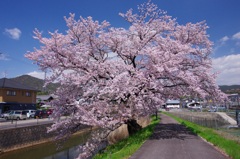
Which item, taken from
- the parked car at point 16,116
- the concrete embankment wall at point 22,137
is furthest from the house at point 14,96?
the concrete embankment wall at point 22,137

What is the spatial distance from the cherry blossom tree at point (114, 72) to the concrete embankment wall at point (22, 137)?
11.0 metres

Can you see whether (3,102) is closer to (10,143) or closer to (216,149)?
(10,143)

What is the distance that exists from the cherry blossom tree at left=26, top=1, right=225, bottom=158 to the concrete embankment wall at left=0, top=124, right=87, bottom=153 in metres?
11.0

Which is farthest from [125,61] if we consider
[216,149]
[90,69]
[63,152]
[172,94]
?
[63,152]

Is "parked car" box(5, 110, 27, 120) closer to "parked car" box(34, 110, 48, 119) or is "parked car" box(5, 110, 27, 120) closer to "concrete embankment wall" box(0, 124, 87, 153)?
"parked car" box(34, 110, 48, 119)

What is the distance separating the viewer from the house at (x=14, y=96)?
50944 millimetres

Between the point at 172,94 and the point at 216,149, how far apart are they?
7248 millimetres

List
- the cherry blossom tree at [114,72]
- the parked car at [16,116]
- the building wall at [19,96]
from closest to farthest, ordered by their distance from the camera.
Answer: the cherry blossom tree at [114,72], the parked car at [16,116], the building wall at [19,96]

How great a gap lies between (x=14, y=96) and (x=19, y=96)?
1.71 metres

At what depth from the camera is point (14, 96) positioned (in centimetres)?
5425

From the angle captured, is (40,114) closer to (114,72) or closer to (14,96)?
(14,96)

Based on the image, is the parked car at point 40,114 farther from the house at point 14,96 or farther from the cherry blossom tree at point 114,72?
the cherry blossom tree at point 114,72

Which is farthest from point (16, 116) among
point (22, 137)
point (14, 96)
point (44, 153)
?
point (44, 153)

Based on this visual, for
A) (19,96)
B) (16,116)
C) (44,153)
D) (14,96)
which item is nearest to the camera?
(44,153)
